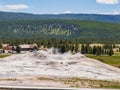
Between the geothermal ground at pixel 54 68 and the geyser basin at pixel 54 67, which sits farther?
the geyser basin at pixel 54 67

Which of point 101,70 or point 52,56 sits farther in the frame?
point 52,56

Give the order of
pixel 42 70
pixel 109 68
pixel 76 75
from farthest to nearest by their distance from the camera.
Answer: pixel 109 68, pixel 42 70, pixel 76 75

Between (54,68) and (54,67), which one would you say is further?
(54,67)

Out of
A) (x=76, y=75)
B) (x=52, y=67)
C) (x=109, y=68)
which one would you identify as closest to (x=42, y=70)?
(x=52, y=67)

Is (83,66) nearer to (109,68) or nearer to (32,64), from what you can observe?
(109,68)

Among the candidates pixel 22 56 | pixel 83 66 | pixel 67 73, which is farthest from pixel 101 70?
pixel 22 56

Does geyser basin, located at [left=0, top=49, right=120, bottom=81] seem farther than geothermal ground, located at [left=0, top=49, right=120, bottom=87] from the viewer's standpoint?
Yes

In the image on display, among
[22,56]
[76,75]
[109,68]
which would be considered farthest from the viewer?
[22,56]
